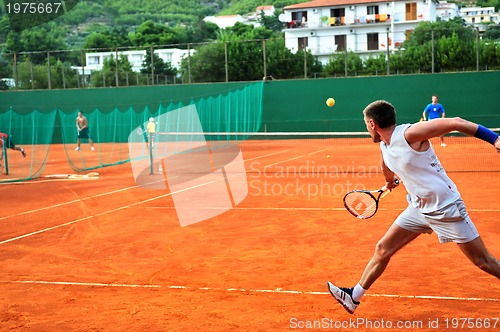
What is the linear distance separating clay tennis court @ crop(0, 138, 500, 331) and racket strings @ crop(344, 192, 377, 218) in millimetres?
787

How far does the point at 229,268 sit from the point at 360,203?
1.91 m

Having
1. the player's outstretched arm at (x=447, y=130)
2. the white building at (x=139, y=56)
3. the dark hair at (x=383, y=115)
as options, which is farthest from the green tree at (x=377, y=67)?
the player's outstretched arm at (x=447, y=130)

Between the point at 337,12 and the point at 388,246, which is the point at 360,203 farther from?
the point at 337,12

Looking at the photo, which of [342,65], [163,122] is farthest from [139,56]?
[163,122]

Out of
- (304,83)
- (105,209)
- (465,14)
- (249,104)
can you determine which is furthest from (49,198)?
(465,14)

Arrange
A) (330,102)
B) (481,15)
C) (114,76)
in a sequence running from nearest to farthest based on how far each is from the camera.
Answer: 1. (330,102)
2. (114,76)
3. (481,15)

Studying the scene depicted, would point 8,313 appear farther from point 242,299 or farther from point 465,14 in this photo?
point 465,14

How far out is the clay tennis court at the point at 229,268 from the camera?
5445mm

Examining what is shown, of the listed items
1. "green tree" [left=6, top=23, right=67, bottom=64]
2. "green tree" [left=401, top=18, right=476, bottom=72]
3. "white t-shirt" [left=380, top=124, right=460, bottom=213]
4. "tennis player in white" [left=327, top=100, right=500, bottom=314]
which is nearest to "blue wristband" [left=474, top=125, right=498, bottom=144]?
"tennis player in white" [left=327, top=100, right=500, bottom=314]

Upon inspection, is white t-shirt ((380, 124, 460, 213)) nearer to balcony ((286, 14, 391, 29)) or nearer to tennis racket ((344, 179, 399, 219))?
tennis racket ((344, 179, 399, 219))

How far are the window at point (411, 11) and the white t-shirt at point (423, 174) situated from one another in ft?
257

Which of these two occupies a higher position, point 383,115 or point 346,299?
point 383,115

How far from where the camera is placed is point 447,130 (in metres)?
4.32

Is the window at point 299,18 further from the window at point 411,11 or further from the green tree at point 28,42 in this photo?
the green tree at point 28,42
